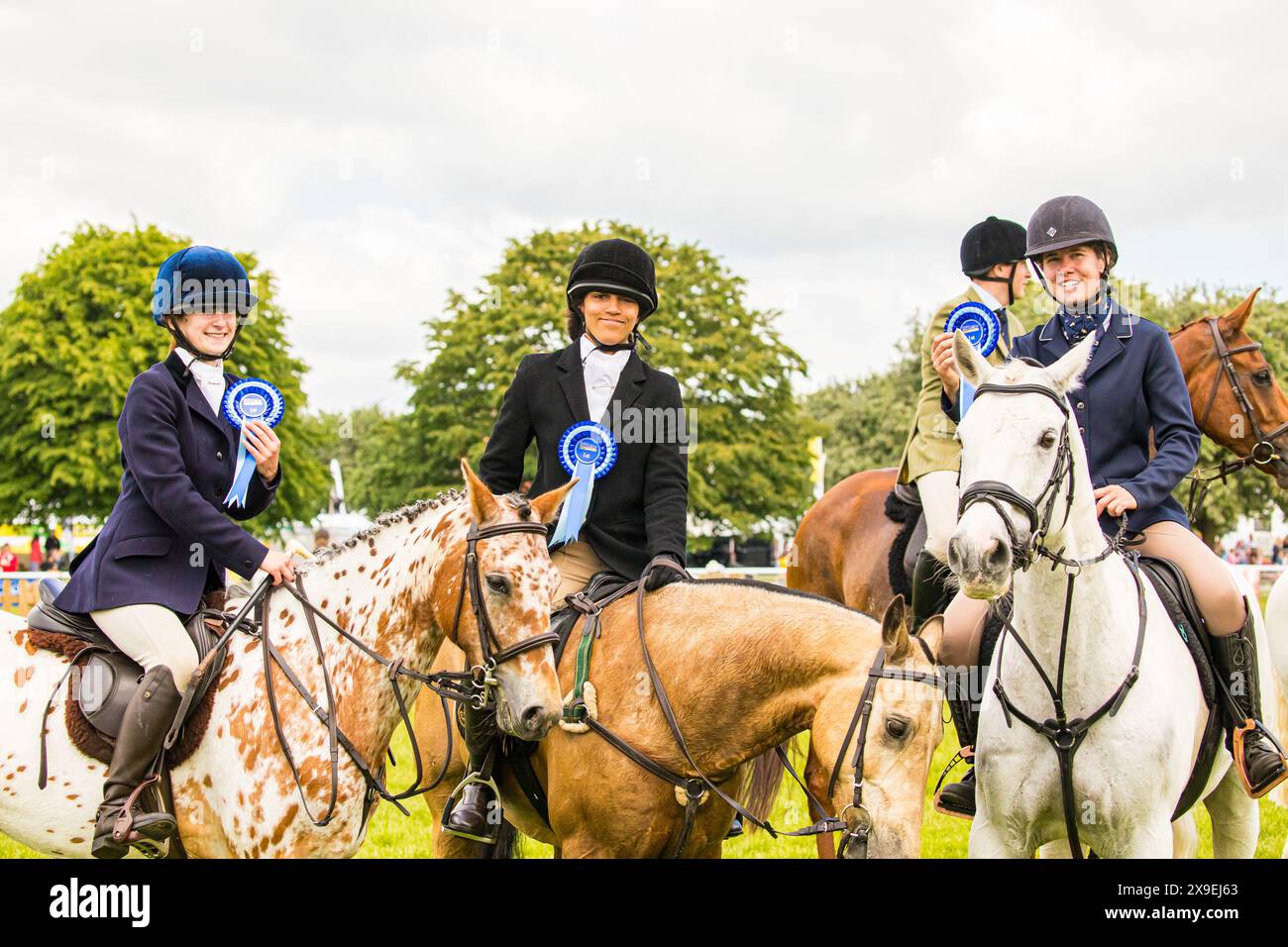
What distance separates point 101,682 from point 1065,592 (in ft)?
12.1

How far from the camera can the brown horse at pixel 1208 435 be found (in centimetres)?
739

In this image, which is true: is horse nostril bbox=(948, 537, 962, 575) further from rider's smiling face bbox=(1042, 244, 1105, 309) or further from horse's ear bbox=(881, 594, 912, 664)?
rider's smiling face bbox=(1042, 244, 1105, 309)

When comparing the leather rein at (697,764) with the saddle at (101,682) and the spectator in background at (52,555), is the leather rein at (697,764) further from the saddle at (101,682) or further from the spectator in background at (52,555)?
the spectator in background at (52,555)

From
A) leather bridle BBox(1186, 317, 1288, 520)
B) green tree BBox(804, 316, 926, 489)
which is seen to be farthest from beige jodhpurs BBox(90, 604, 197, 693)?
green tree BBox(804, 316, 926, 489)

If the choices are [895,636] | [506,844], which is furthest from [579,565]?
[895,636]

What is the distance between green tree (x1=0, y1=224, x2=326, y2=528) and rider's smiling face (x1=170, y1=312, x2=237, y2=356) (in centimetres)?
2700

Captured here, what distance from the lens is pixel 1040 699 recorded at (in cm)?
432

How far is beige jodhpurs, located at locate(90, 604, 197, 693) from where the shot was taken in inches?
171

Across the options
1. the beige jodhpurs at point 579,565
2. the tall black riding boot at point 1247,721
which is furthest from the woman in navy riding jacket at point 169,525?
the tall black riding boot at point 1247,721
